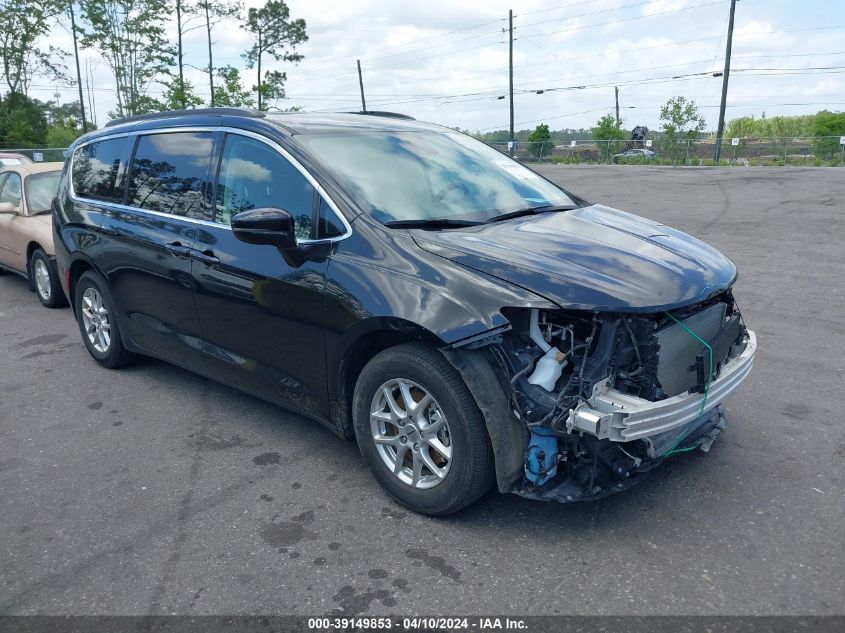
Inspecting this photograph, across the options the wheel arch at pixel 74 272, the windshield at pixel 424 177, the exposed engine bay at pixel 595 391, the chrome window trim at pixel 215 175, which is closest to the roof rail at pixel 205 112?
the chrome window trim at pixel 215 175

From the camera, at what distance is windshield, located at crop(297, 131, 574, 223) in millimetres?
3793

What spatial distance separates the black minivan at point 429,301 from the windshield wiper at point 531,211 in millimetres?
15

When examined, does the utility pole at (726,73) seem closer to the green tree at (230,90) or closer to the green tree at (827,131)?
the green tree at (827,131)

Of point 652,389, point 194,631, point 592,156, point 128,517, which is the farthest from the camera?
point 592,156

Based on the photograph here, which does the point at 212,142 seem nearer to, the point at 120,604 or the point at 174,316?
the point at 174,316

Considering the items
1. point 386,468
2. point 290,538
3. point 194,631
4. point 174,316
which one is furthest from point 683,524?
point 174,316

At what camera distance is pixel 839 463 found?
382 centimetres

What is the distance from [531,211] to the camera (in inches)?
165

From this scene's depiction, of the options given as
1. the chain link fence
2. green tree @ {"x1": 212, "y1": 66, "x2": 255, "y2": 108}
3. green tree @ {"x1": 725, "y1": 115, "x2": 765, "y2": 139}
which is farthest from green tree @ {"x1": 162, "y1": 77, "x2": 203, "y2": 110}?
green tree @ {"x1": 725, "y1": 115, "x2": 765, "y2": 139}

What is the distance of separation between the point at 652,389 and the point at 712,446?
1.21 meters

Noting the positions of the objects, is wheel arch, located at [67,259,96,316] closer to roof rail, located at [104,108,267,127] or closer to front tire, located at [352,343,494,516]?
roof rail, located at [104,108,267,127]

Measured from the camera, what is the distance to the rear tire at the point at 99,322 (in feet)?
18.1

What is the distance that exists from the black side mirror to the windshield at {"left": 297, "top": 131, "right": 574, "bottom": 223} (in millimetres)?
384

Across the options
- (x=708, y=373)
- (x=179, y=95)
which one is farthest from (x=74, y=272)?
(x=179, y=95)
